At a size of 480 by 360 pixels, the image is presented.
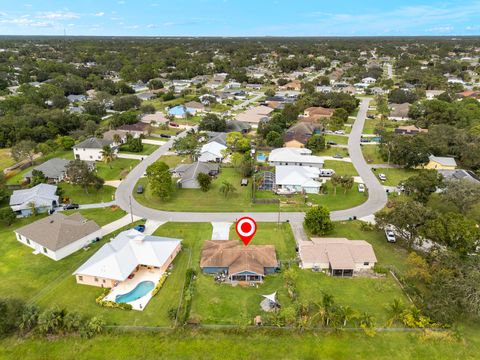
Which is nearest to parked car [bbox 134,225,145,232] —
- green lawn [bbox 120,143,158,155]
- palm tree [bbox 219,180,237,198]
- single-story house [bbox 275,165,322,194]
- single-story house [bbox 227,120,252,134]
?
palm tree [bbox 219,180,237,198]

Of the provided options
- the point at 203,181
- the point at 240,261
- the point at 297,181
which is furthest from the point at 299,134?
the point at 240,261

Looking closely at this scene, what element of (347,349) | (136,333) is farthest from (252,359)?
(136,333)

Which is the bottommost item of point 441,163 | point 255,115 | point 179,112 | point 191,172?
point 441,163

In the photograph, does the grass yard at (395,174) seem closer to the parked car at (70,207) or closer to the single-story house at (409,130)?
the single-story house at (409,130)

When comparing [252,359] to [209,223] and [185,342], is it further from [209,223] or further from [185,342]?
[209,223]

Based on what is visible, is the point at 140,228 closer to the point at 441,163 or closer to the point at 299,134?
the point at 299,134

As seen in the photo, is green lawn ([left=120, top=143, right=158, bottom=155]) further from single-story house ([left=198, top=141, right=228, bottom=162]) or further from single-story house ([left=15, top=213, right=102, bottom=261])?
single-story house ([left=15, top=213, right=102, bottom=261])
